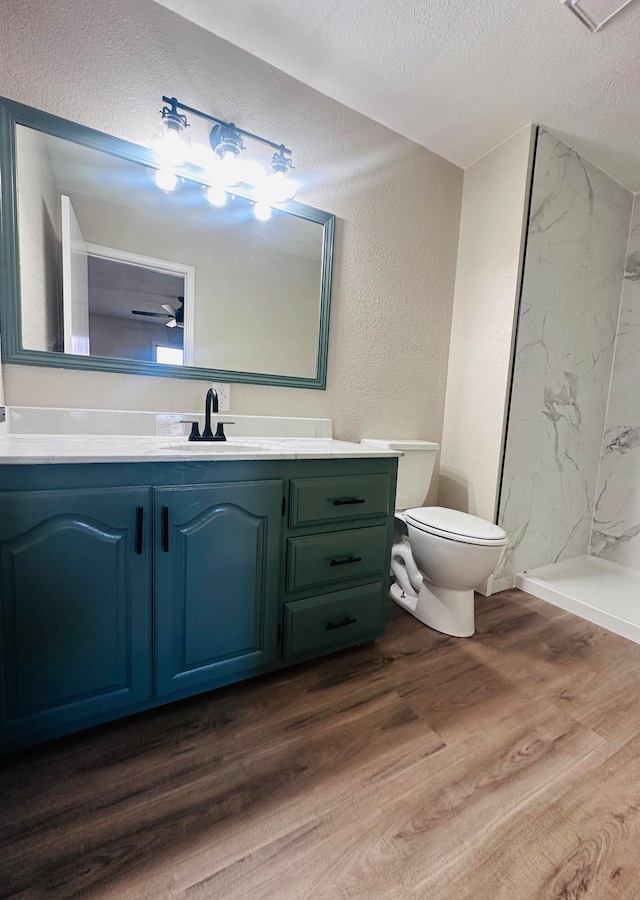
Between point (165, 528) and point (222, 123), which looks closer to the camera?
point (165, 528)

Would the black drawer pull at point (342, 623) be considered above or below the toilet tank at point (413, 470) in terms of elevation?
below

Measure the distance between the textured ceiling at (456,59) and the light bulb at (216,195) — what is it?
0.55m

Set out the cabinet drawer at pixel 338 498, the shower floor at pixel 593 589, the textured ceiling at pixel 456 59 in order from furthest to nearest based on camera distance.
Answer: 1. the shower floor at pixel 593 589
2. the textured ceiling at pixel 456 59
3. the cabinet drawer at pixel 338 498

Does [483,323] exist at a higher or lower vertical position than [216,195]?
lower

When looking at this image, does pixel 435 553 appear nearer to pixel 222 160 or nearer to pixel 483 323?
pixel 483 323

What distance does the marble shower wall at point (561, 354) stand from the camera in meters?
2.00

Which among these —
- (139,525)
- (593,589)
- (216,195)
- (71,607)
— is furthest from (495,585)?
(216,195)

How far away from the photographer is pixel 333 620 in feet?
4.59

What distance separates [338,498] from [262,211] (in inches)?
51.3

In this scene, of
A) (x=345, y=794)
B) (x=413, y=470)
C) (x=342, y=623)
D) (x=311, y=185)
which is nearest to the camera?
(x=345, y=794)

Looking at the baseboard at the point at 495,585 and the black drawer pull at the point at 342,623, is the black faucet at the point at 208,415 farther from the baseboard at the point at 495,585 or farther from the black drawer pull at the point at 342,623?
the baseboard at the point at 495,585

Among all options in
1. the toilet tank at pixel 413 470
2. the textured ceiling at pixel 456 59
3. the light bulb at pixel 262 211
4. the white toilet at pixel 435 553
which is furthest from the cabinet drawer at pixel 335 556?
the textured ceiling at pixel 456 59

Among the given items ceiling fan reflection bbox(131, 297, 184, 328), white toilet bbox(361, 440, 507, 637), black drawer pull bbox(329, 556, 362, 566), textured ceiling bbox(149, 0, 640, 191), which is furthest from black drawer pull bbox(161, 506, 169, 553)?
textured ceiling bbox(149, 0, 640, 191)

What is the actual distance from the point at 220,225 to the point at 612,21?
158cm
